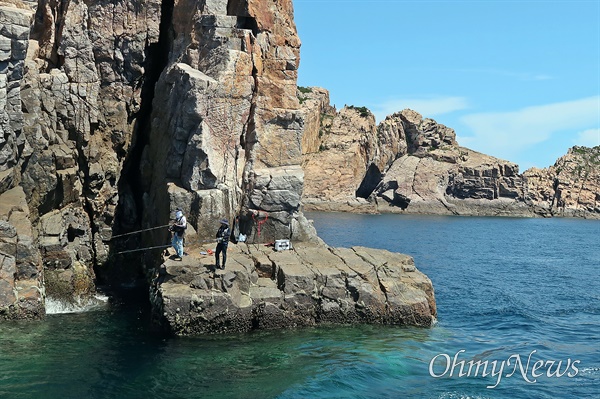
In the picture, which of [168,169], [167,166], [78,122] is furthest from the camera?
[78,122]

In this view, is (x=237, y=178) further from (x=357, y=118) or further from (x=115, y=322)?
(x=357, y=118)

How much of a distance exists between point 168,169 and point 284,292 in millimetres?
10192

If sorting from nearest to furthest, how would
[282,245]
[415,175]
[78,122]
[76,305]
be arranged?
[76,305], [282,245], [78,122], [415,175]

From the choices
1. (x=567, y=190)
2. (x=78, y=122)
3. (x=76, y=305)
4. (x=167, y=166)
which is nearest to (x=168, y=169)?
(x=167, y=166)

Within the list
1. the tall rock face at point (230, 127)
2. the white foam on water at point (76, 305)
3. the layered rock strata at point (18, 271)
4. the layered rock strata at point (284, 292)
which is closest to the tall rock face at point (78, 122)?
the white foam on water at point (76, 305)

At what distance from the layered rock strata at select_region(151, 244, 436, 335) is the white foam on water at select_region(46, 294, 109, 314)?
4542 millimetres

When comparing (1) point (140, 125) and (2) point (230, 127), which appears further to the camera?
(1) point (140, 125)

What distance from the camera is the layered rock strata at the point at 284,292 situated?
23.2 meters

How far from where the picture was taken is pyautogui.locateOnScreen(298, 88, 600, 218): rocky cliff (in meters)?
127

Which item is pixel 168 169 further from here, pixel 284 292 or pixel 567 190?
pixel 567 190

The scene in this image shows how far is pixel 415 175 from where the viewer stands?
133 m

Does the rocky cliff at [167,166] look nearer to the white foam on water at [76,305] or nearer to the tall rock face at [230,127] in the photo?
the tall rock face at [230,127]

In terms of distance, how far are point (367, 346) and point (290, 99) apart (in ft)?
50.7

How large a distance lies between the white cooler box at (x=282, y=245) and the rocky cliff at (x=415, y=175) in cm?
9234
